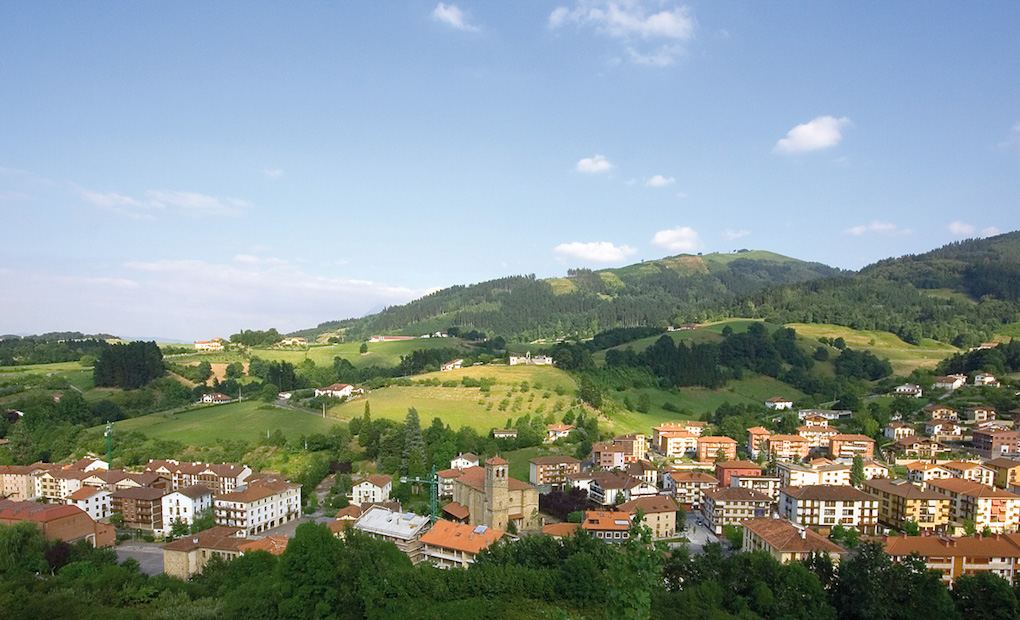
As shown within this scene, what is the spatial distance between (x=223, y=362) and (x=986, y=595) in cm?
7838

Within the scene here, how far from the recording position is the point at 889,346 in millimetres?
93375

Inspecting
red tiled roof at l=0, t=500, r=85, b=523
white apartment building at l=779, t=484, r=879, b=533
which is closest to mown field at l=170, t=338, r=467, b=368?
red tiled roof at l=0, t=500, r=85, b=523

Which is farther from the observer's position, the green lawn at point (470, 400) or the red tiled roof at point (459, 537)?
the green lawn at point (470, 400)

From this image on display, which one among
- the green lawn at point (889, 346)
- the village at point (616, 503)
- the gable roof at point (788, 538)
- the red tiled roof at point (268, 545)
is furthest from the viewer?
the green lawn at point (889, 346)

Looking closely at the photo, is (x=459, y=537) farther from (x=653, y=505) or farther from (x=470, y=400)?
(x=470, y=400)

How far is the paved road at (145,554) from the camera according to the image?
29.6m

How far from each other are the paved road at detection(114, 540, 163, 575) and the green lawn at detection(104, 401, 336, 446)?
16.8m

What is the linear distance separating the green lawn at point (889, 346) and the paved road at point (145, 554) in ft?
268

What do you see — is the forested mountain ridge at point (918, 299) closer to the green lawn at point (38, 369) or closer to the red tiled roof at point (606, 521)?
the red tiled roof at point (606, 521)

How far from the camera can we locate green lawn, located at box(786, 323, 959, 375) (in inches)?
3332

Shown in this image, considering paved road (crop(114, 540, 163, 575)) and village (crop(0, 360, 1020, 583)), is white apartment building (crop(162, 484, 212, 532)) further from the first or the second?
paved road (crop(114, 540, 163, 575))

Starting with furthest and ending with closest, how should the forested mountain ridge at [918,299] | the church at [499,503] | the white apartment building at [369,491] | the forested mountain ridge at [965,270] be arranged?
the forested mountain ridge at [965,270] → the forested mountain ridge at [918,299] → the white apartment building at [369,491] → the church at [499,503]

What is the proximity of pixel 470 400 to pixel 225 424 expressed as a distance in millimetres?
21500


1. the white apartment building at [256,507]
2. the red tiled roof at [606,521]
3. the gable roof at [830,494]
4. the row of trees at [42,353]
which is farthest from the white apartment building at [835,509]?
the row of trees at [42,353]
